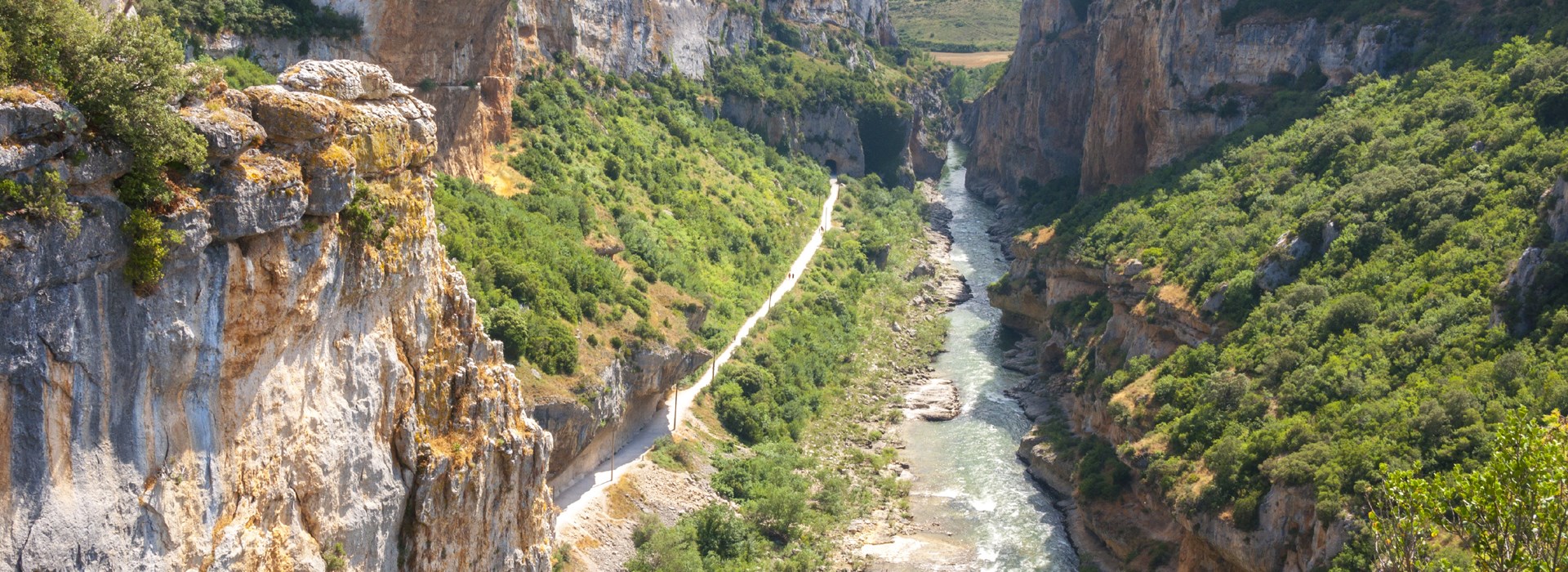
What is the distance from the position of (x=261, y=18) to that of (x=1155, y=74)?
2112 inches

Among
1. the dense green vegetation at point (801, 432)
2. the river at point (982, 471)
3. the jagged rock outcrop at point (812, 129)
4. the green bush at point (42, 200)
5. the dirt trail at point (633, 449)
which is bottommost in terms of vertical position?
the river at point (982, 471)

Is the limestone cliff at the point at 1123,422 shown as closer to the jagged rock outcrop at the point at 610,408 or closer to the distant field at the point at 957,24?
the jagged rock outcrop at the point at 610,408

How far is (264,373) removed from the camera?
20.7 meters

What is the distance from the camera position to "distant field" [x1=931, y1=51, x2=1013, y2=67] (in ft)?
544

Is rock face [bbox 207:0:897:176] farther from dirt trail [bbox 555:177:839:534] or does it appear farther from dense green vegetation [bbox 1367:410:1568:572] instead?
dense green vegetation [bbox 1367:410:1568:572]

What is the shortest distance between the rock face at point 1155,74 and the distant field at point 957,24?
65.5 meters

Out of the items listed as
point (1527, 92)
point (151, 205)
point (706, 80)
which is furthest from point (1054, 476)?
point (706, 80)

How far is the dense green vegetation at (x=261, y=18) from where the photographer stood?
45656 millimetres

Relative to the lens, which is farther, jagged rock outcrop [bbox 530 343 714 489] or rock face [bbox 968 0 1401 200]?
rock face [bbox 968 0 1401 200]

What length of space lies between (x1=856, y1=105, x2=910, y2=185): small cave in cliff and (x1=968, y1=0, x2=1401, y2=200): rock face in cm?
1108

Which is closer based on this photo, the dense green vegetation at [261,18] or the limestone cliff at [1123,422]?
the limestone cliff at [1123,422]

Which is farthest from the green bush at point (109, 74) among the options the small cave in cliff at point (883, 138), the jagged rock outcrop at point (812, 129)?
the small cave in cliff at point (883, 138)

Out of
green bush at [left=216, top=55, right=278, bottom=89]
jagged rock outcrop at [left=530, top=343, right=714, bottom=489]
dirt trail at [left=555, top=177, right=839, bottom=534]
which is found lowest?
dirt trail at [left=555, top=177, right=839, bottom=534]

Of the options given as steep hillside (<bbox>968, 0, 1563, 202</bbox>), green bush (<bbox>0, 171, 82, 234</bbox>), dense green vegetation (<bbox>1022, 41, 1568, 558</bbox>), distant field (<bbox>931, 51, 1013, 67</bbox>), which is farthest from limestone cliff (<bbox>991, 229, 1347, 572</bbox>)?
distant field (<bbox>931, 51, 1013, 67</bbox>)
